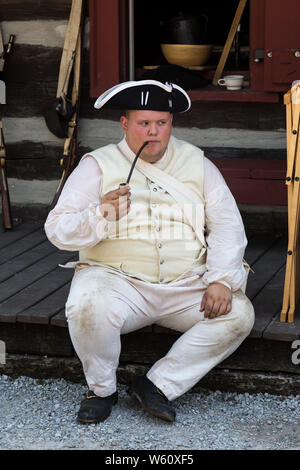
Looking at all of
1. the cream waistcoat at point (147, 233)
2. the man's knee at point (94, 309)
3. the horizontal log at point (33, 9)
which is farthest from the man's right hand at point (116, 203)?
the horizontal log at point (33, 9)

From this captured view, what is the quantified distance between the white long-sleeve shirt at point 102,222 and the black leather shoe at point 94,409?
62 cm

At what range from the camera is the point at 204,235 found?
3811 millimetres

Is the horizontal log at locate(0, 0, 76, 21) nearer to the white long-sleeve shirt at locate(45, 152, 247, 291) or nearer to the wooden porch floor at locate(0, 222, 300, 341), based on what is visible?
the wooden porch floor at locate(0, 222, 300, 341)

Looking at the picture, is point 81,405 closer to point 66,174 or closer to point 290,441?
point 290,441

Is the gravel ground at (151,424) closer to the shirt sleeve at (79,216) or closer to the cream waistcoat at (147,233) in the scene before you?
the cream waistcoat at (147,233)

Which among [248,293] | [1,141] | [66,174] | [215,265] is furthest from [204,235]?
[1,141]

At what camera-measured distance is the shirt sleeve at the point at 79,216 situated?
348 centimetres

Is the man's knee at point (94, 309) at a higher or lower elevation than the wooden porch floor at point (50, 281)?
higher

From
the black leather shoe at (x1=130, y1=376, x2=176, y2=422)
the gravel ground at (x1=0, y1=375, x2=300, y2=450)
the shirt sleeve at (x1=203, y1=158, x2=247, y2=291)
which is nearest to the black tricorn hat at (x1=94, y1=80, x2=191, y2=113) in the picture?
the shirt sleeve at (x1=203, y1=158, x2=247, y2=291)

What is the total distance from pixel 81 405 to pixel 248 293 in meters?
1.05

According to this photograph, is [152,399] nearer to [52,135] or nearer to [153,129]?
[153,129]

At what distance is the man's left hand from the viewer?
3.54 metres

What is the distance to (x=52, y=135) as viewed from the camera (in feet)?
18.1

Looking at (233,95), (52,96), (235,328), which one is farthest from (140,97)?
(52,96)
